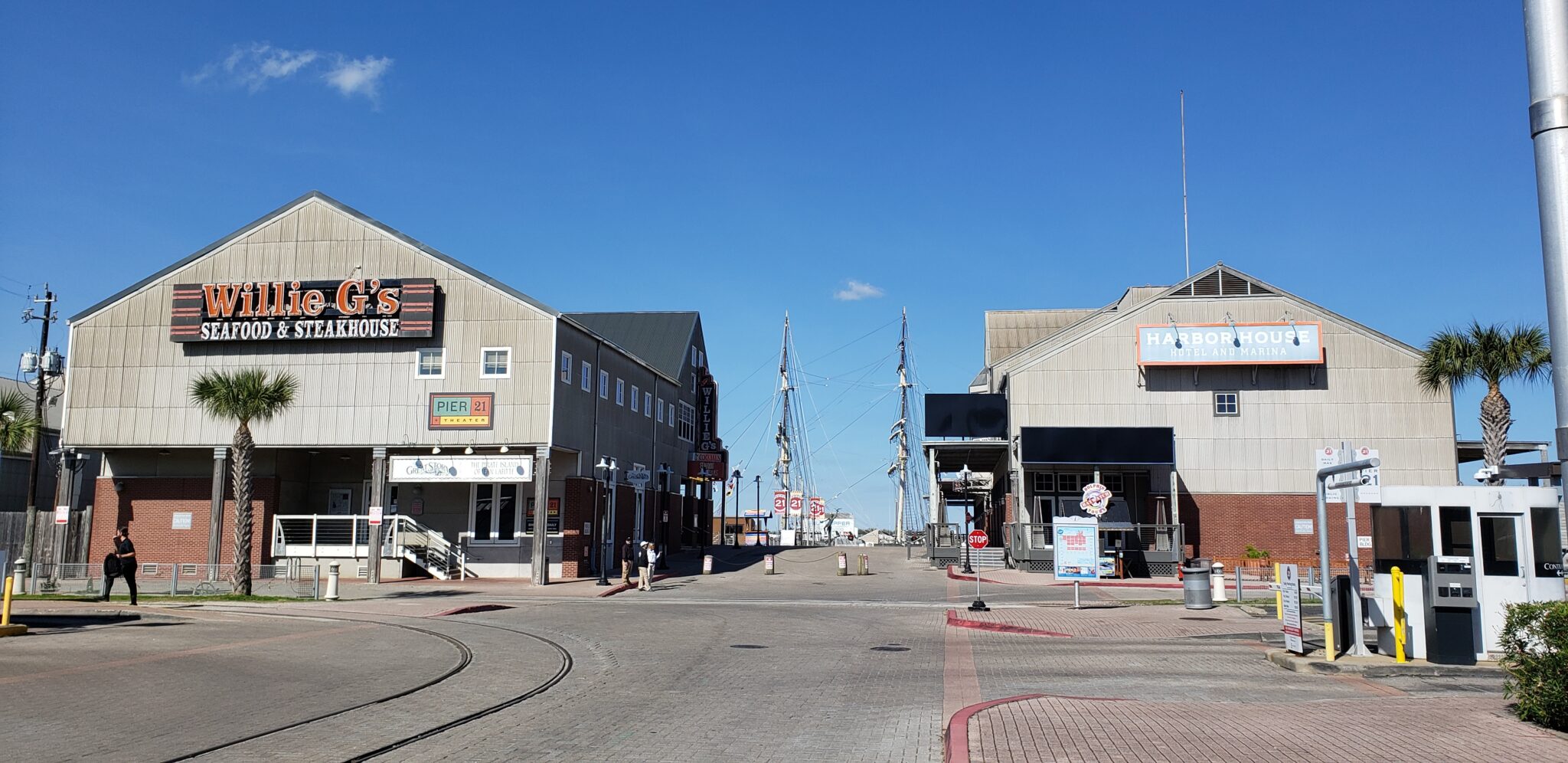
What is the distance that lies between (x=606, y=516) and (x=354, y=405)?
385 inches

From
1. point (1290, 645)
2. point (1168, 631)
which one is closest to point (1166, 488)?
point (1168, 631)

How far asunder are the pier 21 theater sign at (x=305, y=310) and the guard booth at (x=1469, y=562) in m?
29.6

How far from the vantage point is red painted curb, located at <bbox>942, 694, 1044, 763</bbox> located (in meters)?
9.37

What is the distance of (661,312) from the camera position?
61.3m

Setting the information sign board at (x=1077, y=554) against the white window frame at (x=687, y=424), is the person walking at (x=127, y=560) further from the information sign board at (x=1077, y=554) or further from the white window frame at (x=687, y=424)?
the white window frame at (x=687, y=424)

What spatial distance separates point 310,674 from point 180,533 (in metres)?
29.8

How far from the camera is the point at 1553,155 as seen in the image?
22.8ft

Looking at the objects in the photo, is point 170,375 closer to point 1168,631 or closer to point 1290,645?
point 1168,631

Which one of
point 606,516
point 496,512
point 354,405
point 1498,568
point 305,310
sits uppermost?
point 305,310

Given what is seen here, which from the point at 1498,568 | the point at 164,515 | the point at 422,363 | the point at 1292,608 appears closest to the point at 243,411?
the point at 422,363

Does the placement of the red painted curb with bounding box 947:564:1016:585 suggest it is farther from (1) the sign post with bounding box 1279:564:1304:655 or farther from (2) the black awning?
(1) the sign post with bounding box 1279:564:1304:655

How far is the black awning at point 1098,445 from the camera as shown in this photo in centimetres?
4247

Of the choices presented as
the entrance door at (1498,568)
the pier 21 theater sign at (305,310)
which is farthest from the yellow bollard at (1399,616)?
the pier 21 theater sign at (305,310)

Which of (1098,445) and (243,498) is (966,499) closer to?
(1098,445)
